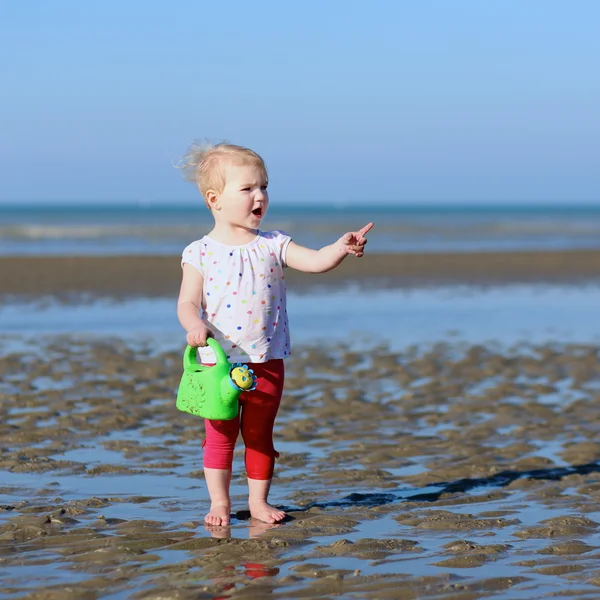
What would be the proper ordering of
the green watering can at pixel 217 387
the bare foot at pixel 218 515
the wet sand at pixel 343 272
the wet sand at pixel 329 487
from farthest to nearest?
1. the wet sand at pixel 343 272
2. the bare foot at pixel 218 515
3. the green watering can at pixel 217 387
4. the wet sand at pixel 329 487

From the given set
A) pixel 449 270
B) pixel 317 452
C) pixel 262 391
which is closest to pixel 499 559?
pixel 262 391

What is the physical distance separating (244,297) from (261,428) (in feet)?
1.91

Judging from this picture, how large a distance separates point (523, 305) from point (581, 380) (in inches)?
234

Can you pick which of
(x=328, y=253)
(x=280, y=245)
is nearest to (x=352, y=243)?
(x=328, y=253)

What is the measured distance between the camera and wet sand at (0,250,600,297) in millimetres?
16906

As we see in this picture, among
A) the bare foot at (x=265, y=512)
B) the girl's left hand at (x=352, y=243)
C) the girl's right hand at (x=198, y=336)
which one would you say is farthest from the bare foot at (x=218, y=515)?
the girl's left hand at (x=352, y=243)

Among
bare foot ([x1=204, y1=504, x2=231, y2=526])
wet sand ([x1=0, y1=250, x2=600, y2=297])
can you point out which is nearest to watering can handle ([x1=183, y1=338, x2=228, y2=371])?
bare foot ([x1=204, y1=504, x2=231, y2=526])

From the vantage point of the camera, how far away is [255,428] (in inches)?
180

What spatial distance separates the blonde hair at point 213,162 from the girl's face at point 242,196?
0.03 meters

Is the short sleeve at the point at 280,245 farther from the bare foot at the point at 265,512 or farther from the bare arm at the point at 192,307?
the bare foot at the point at 265,512

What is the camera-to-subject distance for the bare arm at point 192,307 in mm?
4293

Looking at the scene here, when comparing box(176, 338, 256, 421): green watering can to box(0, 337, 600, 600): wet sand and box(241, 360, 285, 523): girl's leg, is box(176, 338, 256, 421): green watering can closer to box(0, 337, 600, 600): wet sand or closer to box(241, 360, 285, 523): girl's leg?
box(241, 360, 285, 523): girl's leg

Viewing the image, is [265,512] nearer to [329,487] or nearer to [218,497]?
[218,497]

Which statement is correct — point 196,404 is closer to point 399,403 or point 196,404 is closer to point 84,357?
point 399,403
